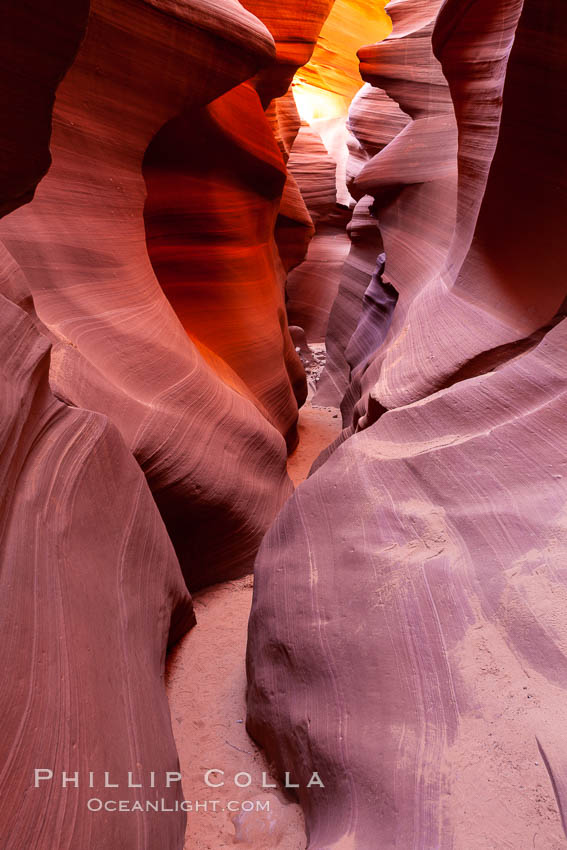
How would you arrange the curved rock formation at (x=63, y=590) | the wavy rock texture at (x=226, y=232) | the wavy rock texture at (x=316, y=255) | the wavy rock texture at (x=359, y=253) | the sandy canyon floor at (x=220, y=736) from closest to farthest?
1. the curved rock formation at (x=63, y=590)
2. the sandy canyon floor at (x=220, y=736)
3. the wavy rock texture at (x=226, y=232)
4. the wavy rock texture at (x=359, y=253)
5. the wavy rock texture at (x=316, y=255)

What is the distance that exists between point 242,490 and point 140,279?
4.46ft

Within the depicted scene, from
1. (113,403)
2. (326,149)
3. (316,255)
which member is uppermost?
(113,403)

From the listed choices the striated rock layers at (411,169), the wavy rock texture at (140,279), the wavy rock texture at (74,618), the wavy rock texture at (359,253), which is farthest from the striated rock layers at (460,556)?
the wavy rock texture at (359,253)

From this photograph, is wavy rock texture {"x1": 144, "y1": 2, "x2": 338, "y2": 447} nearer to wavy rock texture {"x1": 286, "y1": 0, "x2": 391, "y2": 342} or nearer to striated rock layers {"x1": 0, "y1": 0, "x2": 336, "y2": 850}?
striated rock layers {"x1": 0, "y1": 0, "x2": 336, "y2": 850}

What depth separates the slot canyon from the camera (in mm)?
1408

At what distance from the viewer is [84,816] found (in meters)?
1.34

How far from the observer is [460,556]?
194cm

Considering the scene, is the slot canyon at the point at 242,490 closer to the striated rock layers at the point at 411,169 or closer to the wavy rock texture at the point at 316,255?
the striated rock layers at the point at 411,169

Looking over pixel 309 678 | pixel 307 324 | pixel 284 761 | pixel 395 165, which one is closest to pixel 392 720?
pixel 309 678

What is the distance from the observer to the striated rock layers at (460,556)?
1.40 metres

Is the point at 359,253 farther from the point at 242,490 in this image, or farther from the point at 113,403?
the point at 113,403

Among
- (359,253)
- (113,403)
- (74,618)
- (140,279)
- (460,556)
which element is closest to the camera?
(74,618)

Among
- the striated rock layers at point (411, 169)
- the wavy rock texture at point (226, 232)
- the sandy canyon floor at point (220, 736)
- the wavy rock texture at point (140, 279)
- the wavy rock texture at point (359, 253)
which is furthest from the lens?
the wavy rock texture at point (359, 253)

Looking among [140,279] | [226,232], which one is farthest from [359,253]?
[140,279]
